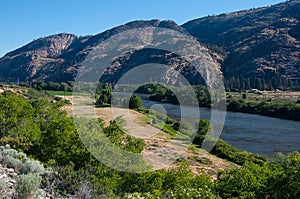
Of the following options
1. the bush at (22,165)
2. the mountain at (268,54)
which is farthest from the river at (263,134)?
the mountain at (268,54)

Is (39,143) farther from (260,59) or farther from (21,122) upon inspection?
(260,59)

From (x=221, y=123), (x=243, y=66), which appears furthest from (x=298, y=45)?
(x=221, y=123)

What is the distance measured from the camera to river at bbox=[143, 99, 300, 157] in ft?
132

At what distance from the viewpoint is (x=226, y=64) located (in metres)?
169

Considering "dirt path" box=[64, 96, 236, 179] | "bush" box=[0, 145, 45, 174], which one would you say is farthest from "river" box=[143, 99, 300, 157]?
"bush" box=[0, 145, 45, 174]

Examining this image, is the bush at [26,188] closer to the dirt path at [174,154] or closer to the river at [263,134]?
the dirt path at [174,154]

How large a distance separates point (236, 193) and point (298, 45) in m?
153

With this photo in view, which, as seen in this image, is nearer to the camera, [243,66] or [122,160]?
[122,160]

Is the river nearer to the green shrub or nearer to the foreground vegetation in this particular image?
the foreground vegetation

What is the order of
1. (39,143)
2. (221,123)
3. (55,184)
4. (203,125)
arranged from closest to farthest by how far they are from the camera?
(55,184)
(39,143)
(203,125)
(221,123)

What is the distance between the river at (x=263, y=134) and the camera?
132 ft

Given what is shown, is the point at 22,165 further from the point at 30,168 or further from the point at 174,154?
the point at 174,154

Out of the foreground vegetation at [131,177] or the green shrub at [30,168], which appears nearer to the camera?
the green shrub at [30,168]

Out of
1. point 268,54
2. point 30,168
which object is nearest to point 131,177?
point 30,168
